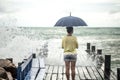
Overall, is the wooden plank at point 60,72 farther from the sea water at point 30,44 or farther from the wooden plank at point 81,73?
the sea water at point 30,44

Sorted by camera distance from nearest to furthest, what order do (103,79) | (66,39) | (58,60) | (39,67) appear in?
(66,39) → (103,79) → (39,67) → (58,60)

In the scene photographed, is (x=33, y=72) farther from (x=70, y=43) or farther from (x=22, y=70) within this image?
(x=70, y=43)

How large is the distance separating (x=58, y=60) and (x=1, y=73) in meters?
10.1

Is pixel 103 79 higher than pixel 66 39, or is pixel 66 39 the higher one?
pixel 66 39

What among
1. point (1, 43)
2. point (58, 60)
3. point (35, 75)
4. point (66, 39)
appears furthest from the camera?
point (1, 43)

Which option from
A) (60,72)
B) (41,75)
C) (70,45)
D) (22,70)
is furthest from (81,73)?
(22,70)

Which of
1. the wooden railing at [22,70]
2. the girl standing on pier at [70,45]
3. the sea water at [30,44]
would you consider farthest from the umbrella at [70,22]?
the sea water at [30,44]

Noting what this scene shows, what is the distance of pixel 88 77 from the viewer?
12344mm

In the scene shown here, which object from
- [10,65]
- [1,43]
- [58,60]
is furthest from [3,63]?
[1,43]

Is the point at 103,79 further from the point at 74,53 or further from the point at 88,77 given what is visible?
the point at 74,53

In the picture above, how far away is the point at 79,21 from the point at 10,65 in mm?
3904

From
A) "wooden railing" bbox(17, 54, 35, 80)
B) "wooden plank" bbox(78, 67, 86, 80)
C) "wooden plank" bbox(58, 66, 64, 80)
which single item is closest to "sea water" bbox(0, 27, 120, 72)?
"wooden plank" bbox(58, 66, 64, 80)

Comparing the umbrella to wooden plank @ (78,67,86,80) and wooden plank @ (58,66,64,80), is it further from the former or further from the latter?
wooden plank @ (78,67,86,80)

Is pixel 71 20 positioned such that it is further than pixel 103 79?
No
